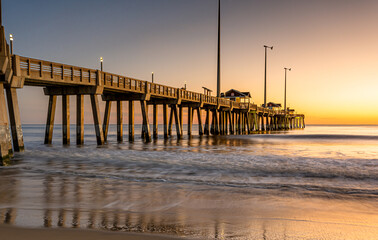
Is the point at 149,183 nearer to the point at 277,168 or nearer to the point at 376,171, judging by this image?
the point at 277,168

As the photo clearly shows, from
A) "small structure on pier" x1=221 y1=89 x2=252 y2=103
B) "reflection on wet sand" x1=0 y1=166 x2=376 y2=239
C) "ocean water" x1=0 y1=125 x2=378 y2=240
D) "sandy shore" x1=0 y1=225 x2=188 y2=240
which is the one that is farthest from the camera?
"small structure on pier" x1=221 y1=89 x2=252 y2=103

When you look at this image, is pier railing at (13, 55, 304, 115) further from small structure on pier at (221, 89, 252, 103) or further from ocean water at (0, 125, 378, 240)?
small structure on pier at (221, 89, 252, 103)

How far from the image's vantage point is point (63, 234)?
428 centimetres

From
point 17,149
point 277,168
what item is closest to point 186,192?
point 277,168

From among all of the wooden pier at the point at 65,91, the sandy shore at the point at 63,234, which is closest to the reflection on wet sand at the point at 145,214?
the sandy shore at the point at 63,234

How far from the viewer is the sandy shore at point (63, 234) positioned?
4.14m

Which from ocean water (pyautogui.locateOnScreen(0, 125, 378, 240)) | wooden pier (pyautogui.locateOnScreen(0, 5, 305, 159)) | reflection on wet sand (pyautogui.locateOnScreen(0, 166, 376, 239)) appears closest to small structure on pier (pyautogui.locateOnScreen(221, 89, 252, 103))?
wooden pier (pyautogui.locateOnScreen(0, 5, 305, 159))

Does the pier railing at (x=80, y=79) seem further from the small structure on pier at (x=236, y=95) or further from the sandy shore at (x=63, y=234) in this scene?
the small structure on pier at (x=236, y=95)

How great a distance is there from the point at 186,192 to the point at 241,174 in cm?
407

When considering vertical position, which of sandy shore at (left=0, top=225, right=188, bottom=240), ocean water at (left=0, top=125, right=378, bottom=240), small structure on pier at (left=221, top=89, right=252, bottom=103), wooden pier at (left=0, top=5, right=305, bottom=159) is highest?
small structure on pier at (left=221, top=89, right=252, bottom=103)

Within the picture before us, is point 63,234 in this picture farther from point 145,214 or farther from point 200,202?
point 200,202

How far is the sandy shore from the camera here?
4.14 metres

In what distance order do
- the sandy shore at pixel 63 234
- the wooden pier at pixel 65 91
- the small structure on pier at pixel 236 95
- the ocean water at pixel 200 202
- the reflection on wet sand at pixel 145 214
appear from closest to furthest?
the sandy shore at pixel 63 234 < the reflection on wet sand at pixel 145 214 < the ocean water at pixel 200 202 < the wooden pier at pixel 65 91 < the small structure on pier at pixel 236 95

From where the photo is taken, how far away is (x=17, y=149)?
59.1 ft
